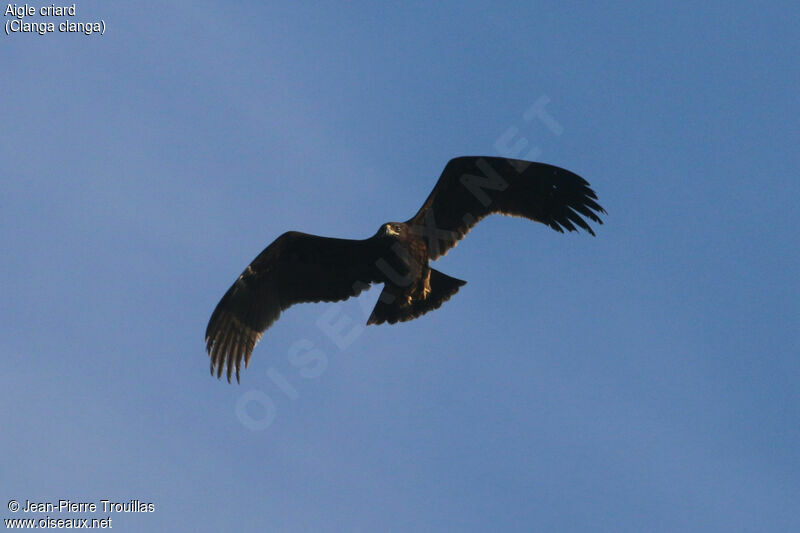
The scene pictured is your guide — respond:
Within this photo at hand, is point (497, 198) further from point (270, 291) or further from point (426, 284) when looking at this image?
point (270, 291)

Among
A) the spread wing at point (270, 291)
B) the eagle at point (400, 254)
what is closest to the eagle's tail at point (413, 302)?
the eagle at point (400, 254)

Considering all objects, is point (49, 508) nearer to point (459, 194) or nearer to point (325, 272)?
point (325, 272)

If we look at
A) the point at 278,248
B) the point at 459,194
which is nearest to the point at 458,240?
the point at 459,194

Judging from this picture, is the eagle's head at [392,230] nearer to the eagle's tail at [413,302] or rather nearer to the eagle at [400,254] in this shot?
the eagle at [400,254]

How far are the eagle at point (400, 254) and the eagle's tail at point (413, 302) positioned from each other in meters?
0.01

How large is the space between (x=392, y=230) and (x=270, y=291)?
1.89 metres

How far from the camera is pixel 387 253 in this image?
9.34 metres

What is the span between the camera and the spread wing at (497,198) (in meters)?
9.26

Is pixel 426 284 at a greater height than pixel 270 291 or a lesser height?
lesser

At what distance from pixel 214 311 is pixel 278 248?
1.08 meters

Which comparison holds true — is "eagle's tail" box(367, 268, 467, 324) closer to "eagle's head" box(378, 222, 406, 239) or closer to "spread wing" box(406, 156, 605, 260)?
"spread wing" box(406, 156, 605, 260)

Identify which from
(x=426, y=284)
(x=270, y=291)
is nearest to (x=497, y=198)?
(x=426, y=284)

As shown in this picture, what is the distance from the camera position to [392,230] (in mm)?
8992

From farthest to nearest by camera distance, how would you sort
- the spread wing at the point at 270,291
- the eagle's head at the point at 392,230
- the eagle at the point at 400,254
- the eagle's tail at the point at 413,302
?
the spread wing at the point at 270,291
the eagle's tail at the point at 413,302
the eagle at the point at 400,254
the eagle's head at the point at 392,230
